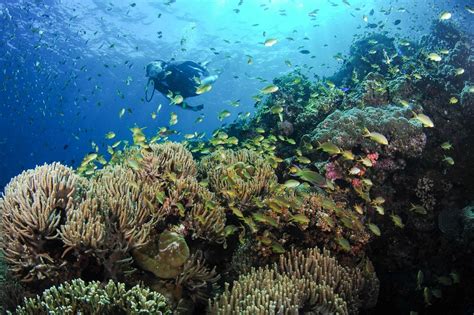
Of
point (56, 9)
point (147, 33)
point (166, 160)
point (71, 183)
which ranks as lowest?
point (71, 183)

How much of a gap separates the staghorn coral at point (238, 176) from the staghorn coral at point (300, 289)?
1.46m

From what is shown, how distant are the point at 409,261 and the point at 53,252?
7368 millimetres

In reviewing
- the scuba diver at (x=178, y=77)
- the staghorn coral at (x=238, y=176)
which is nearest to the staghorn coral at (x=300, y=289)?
the staghorn coral at (x=238, y=176)

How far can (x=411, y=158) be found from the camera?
780cm

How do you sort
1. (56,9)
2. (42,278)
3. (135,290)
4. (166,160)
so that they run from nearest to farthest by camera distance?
(135,290) → (42,278) → (166,160) → (56,9)

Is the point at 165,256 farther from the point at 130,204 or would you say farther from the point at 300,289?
the point at 300,289

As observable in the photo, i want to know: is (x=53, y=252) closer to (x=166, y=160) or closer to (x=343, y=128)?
(x=166, y=160)

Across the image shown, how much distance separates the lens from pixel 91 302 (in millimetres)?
3611

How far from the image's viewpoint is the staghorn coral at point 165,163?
6.14 meters

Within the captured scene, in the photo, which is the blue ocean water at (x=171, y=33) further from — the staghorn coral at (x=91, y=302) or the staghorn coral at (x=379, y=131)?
the staghorn coral at (x=91, y=302)

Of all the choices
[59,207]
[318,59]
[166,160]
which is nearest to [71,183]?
[59,207]

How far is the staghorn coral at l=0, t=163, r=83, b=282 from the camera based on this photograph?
14.0 feet

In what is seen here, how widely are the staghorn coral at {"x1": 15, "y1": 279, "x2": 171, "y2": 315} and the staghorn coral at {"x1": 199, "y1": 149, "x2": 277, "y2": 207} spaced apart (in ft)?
8.76

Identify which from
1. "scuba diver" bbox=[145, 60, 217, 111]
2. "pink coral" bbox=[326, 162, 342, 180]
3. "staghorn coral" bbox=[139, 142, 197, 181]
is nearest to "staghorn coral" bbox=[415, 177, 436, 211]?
"pink coral" bbox=[326, 162, 342, 180]
